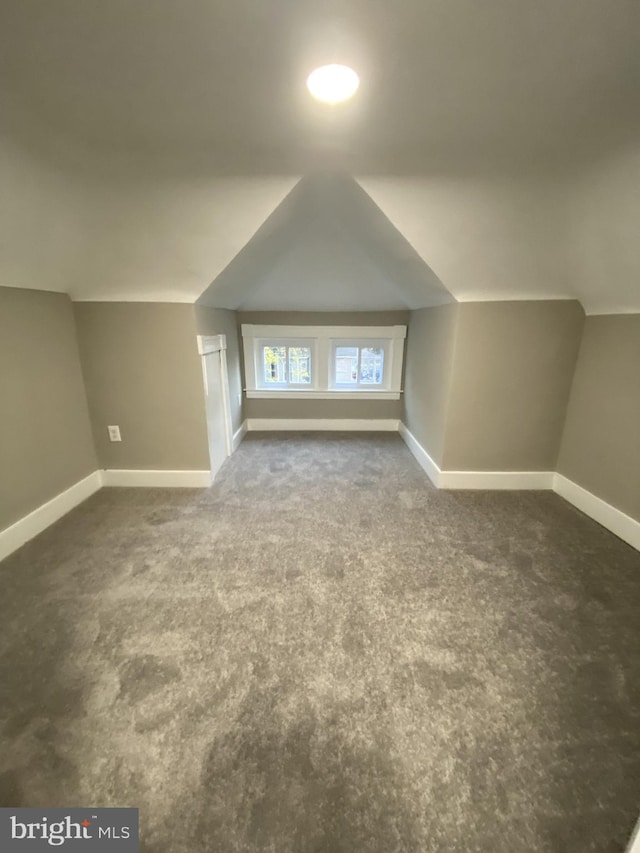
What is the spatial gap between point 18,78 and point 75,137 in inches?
10.5

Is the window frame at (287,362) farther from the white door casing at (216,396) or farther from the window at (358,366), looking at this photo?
the white door casing at (216,396)

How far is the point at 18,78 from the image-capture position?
106 cm

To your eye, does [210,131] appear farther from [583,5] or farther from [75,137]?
[583,5]

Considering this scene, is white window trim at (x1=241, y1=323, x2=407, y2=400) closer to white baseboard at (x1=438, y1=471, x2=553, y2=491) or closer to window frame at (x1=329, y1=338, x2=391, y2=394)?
window frame at (x1=329, y1=338, x2=391, y2=394)

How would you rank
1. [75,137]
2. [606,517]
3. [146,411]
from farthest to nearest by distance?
[146,411] → [606,517] → [75,137]

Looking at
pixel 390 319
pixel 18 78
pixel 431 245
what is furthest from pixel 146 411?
pixel 390 319

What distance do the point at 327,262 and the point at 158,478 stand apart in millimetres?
2280

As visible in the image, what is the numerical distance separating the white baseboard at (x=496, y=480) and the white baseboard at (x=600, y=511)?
11cm

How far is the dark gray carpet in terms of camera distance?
0.95 metres

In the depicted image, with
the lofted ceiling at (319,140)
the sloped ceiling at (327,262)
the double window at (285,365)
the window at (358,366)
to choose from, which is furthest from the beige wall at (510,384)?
the double window at (285,365)

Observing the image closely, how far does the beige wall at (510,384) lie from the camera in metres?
2.46

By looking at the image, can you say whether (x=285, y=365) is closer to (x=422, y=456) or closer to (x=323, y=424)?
(x=323, y=424)

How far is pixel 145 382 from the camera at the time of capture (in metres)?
2.59

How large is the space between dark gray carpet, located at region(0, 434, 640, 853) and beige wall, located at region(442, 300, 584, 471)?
0.61 metres
